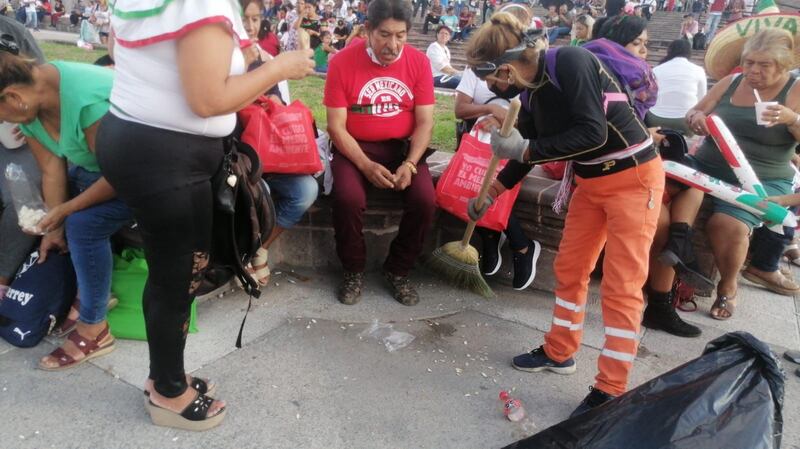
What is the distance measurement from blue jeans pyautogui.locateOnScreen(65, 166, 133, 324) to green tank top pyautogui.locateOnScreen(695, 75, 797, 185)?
3374 millimetres

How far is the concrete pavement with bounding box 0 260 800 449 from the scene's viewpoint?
218cm

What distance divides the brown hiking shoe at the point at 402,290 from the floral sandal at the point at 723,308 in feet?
5.82

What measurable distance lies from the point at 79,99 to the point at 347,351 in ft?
5.17

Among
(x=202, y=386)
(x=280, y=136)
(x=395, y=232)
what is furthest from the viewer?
(x=395, y=232)

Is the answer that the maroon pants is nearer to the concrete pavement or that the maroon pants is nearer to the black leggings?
the concrete pavement

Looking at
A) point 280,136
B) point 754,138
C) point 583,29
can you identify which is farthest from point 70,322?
point 583,29

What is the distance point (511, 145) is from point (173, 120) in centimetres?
141

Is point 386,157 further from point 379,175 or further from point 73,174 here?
point 73,174

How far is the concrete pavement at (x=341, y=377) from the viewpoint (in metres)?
2.18

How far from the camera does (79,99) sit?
2.21 meters

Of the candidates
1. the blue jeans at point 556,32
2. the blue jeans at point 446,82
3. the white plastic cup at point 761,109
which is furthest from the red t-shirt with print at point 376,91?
the blue jeans at point 556,32

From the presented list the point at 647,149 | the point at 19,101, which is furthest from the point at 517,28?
the point at 19,101

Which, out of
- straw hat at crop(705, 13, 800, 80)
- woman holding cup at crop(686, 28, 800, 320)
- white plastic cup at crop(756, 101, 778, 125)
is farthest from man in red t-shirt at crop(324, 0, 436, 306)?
straw hat at crop(705, 13, 800, 80)

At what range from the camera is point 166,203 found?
5.71ft
